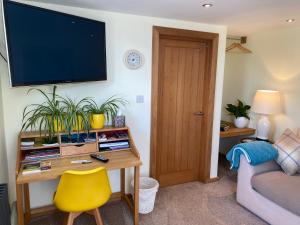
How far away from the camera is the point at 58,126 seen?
6.82 feet

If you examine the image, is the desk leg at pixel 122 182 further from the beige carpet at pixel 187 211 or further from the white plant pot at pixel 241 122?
the white plant pot at pixel 241 122

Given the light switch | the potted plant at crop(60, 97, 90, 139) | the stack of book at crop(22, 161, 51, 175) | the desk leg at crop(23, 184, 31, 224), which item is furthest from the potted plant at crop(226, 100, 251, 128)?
the desk leg at crop(23, 184, 31, 224)

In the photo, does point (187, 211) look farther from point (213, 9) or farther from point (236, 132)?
point (213, 9)

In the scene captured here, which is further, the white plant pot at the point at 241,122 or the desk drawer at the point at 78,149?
the white plant pot at the point at 241,122

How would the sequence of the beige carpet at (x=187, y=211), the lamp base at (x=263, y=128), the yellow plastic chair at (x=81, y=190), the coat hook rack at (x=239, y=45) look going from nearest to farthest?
the yellow plastic chair at (x=81, y=190), the beige carpet at (x=187, y=211), the lamp base at (x=263, y=128), the coat hook rack at (x=239, y=45)

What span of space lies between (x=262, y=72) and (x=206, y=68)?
1.13 metres

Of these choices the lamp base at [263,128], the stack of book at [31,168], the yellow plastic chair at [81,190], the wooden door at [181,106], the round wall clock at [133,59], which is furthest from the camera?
the lamp base at [263,128]

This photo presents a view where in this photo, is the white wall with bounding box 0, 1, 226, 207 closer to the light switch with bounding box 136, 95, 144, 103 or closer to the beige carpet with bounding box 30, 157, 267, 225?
the light switch with bounding box 136, 95, 144, 103

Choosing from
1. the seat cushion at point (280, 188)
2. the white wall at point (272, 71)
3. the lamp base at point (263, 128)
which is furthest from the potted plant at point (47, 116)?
the white wall at point (272, 71)

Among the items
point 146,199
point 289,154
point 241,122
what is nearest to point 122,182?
point 146,199

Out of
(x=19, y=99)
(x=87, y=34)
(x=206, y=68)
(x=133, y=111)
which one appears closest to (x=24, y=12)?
(x=87, y=34)

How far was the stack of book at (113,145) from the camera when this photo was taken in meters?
2.30

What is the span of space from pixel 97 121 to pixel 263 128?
2449 mm

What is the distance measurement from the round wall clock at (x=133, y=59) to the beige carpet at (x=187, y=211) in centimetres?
164
